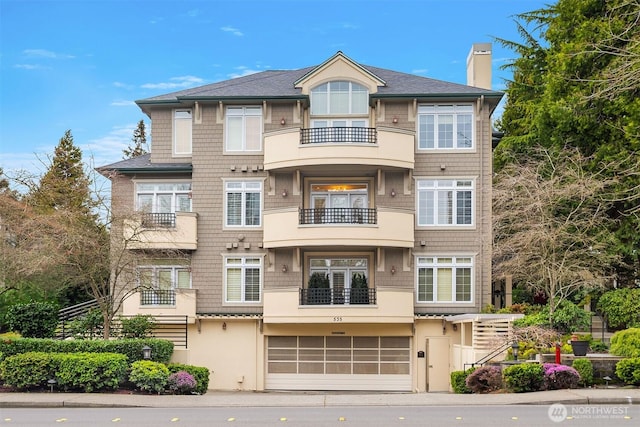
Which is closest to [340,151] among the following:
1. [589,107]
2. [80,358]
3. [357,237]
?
[357,237]

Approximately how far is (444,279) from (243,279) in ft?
26.1

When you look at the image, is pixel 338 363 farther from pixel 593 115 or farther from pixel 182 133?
pixel 593 115

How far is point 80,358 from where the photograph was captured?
23156 mm

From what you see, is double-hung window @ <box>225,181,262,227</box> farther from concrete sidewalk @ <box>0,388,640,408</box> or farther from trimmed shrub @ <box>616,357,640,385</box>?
trimmed shrub @ <box>616,357,640,385</box>

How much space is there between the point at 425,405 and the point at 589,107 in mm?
15659

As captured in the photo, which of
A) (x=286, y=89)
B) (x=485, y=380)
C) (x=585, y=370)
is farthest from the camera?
(x=286, y=89)

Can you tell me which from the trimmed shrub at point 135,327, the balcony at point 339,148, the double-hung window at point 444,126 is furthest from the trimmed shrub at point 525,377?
the trimmed shrub at point 135,327

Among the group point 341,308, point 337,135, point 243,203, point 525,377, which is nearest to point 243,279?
point 243,203

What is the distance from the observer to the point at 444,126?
32.9 m

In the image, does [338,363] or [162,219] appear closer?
[338,363]

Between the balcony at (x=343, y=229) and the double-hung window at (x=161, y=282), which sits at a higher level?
the balcony at (x=343, y=229)

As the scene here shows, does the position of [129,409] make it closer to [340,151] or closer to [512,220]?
[340,151]

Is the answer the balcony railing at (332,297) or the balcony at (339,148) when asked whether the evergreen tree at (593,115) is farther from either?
the balcony railing at (332,297)

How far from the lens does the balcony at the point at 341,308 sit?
3102 centimetres
